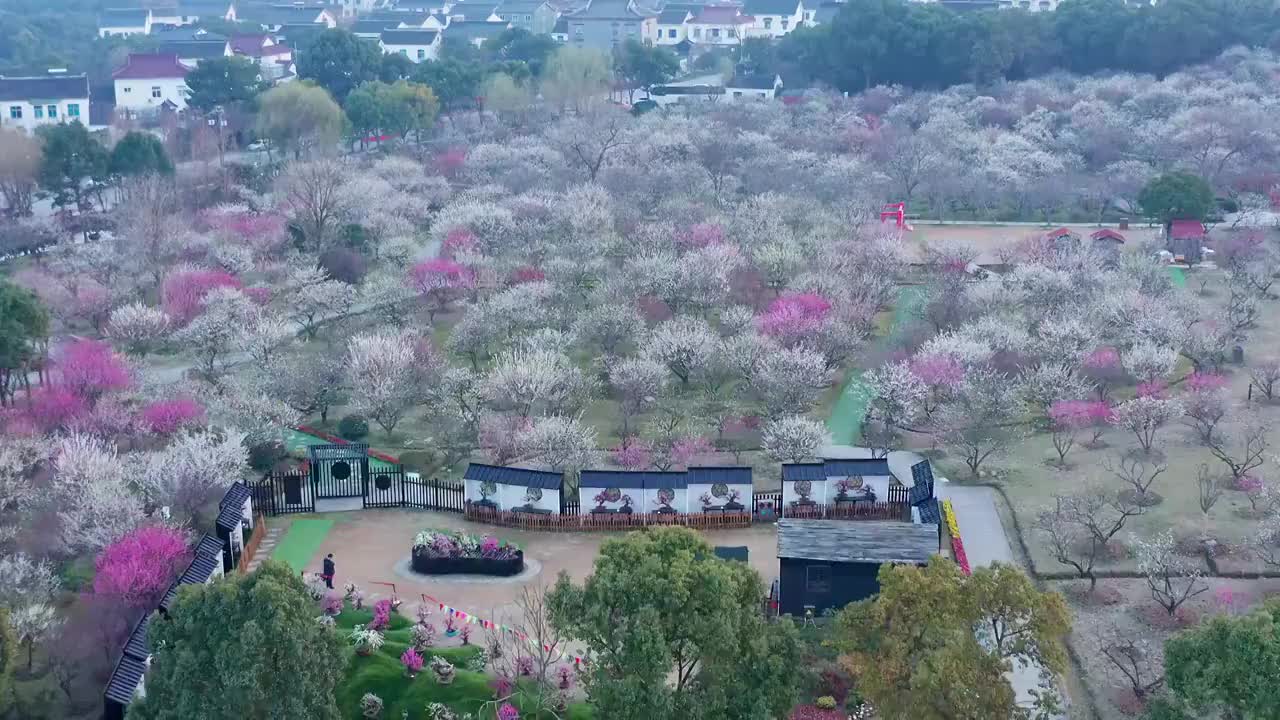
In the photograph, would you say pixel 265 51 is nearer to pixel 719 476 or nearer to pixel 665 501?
pixel 665 501

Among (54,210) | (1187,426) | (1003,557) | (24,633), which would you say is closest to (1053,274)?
(1187,426)

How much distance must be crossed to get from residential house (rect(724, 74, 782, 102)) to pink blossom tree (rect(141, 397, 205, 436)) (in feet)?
161

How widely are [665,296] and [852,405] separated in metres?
7.05

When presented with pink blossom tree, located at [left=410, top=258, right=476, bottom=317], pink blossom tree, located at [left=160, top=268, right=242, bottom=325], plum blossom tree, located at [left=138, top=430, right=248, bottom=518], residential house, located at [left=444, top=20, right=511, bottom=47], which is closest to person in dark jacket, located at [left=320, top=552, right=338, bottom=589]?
plum blossom tree, located at [left=138, top=430, right=248, bottom=518]

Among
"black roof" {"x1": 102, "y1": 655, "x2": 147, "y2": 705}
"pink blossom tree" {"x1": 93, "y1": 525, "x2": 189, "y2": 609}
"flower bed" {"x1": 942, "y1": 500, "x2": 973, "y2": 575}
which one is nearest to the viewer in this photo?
"black roof" {"x1": 102, "y1": 655, "x2": 147, "y2": 705}

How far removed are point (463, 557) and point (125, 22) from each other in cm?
8509

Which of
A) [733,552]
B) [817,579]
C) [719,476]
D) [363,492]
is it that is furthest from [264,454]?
[817,579]

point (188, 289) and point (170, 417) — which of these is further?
point (188, 289)

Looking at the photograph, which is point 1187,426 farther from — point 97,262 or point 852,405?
point 97,262

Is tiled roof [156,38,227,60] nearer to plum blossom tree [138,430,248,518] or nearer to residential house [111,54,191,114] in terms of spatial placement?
residential house [111,54,191,114]

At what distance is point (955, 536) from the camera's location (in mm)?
23141

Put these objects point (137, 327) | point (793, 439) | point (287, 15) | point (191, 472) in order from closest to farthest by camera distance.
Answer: point (191, 472), point (793, 439), point (137, 327), point (287, 15)

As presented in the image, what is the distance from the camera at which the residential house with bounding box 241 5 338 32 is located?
9994cm

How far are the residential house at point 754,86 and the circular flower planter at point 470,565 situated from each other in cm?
5293
